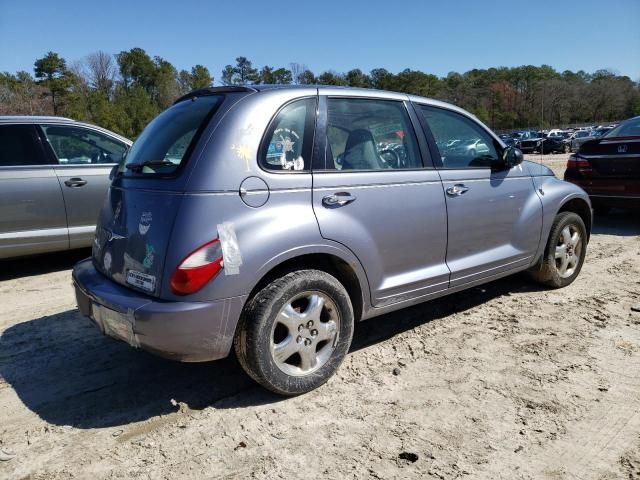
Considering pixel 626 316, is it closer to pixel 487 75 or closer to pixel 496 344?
pixel 496 344

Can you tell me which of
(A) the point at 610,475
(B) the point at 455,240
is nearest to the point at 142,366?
(B) the point at 455,240

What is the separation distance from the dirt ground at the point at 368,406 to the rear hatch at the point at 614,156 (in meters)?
3.73

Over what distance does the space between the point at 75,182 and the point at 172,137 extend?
10.2ft

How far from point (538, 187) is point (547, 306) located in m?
1.05

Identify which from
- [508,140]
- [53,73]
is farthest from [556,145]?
[53,73]

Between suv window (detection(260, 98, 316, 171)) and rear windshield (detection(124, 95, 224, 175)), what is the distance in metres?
0.37

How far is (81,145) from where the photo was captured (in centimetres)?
582

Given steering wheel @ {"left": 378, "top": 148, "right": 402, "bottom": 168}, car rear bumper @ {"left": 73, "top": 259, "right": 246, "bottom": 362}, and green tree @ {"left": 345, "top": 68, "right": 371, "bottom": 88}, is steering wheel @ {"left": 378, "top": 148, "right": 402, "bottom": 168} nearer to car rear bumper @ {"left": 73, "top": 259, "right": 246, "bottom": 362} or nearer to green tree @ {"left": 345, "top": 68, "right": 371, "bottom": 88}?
car rear bumper @ {"left": 73, "top": 259, "right": 246, "bottom": 362}

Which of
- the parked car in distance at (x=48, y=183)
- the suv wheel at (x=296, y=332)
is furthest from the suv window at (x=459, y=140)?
the parked car in distance at (x=48, y=183)

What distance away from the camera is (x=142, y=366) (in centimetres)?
336

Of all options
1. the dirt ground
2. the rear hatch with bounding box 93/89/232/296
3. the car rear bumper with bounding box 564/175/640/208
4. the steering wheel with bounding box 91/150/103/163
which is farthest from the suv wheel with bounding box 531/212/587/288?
the steering wheel with bounding box 91/150/103/163

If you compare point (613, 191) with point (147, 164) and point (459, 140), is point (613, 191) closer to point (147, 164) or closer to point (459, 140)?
point (459, 140)

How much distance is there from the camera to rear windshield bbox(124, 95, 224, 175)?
9.27ft

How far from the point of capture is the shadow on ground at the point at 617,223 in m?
7.43
